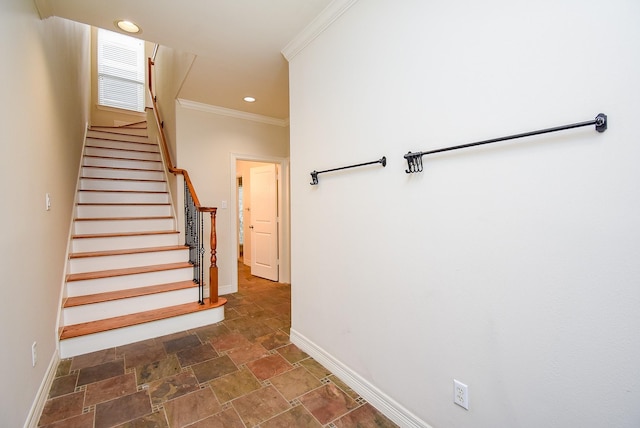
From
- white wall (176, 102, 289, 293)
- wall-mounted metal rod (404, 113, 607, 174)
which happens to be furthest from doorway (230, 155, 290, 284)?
wall-mounted metal rod (404, 113, 607, 174)

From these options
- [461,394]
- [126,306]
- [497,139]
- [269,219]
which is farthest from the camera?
[269,219]

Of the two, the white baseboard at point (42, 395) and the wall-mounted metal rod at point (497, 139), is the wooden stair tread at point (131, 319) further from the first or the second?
the wall-mounted metal rod at point (497, 139)

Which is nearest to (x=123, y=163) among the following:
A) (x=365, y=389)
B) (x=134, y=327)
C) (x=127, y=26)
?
(x=127, y=26)

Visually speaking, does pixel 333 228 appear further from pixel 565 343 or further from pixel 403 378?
pixel 565 343

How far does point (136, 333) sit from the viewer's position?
263cm

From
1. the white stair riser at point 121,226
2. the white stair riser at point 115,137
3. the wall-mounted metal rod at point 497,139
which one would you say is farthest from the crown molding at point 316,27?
the white stair riser at point 115,137

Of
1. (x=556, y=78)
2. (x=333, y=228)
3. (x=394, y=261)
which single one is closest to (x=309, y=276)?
(x=333, y=228)

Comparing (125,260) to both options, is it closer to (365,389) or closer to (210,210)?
(210,210)

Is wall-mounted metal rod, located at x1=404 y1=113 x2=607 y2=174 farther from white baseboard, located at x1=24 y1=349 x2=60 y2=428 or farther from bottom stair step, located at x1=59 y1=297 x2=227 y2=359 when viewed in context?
bottom stair step, located at x1=59 y1=297 x2=227 y2=359

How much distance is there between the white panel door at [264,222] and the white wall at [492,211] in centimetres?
278

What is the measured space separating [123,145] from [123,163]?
0.59 meters

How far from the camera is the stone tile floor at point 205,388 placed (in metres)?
1.67

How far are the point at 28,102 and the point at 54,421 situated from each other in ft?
6.18

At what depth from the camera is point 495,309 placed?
47.2 inches
